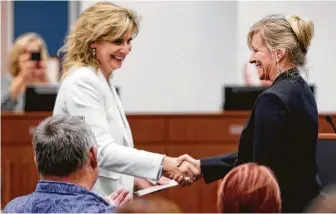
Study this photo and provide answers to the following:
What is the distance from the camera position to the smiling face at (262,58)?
2541 millimetres

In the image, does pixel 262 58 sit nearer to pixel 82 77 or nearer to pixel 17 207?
pixel 82 77

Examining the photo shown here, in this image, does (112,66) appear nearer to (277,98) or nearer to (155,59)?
(277,98)

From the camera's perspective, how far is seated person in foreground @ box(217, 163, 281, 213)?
66.2 inches

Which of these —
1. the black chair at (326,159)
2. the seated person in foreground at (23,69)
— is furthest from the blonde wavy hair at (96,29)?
the seated person in foreground at (23,69)

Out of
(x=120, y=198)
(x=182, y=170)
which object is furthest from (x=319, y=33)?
(x=120, y=198)

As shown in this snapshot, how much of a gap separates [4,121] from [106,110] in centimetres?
225

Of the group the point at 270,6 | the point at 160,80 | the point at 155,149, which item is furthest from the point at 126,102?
the point at 155,149

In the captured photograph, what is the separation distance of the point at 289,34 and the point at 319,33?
514 cm

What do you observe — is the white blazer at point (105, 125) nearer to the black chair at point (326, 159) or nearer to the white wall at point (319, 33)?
the black chair at point (326, 159)

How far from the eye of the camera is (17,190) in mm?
4965

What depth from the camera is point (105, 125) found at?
291 centimetres

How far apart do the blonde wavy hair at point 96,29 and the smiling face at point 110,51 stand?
0.02 meters

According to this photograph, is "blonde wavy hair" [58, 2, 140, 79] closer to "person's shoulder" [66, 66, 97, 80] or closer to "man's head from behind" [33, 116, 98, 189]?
"person's shoulder" [66, 66, 97, 80]

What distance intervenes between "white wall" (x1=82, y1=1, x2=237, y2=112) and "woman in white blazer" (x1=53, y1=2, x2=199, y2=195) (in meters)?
4.59
